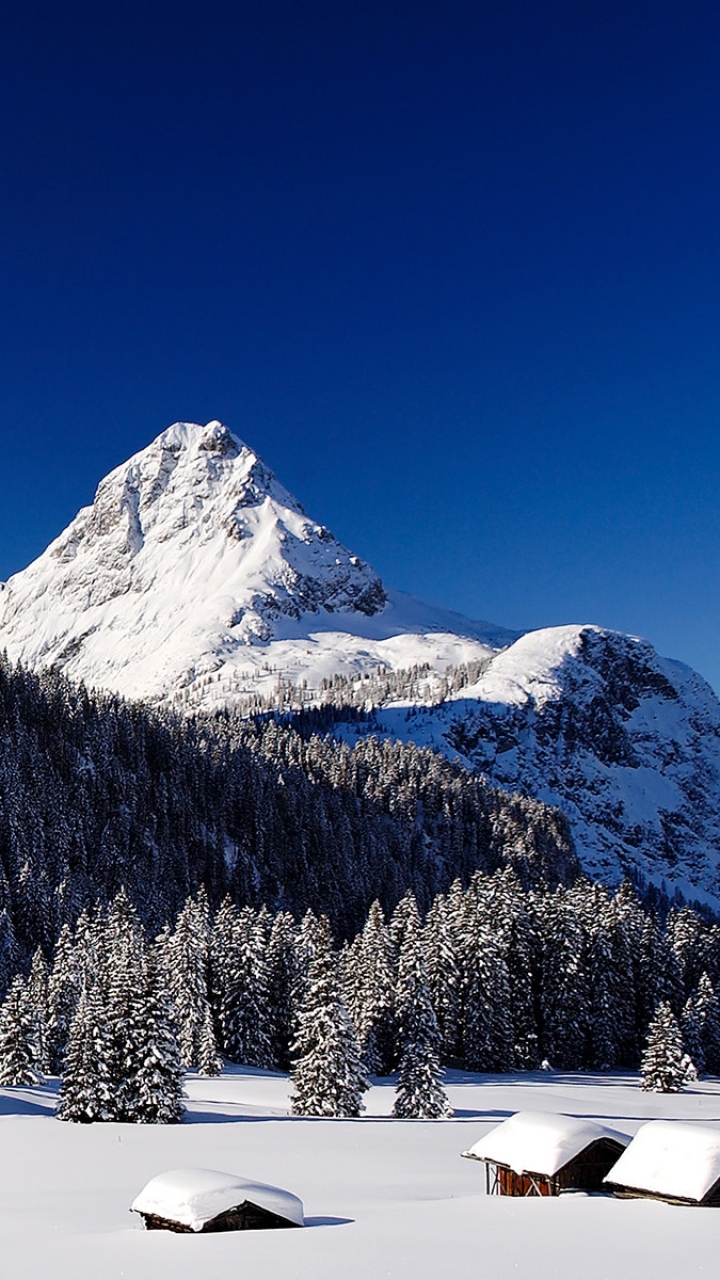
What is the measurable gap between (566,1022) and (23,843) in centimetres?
7327

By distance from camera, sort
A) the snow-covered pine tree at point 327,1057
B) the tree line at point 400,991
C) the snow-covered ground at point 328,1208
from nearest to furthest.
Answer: the snow-covered ground at point 328,1208 < the snow-covered pine tree at point 327,1057 < the tree line at point 400,991

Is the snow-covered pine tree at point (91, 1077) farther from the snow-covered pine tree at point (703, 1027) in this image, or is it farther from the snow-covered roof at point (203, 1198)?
the snow-covered pine tree at point (703, 1027)

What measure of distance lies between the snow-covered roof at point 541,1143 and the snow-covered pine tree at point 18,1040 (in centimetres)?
3829

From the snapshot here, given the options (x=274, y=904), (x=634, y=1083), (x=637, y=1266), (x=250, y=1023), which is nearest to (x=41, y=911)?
(x=274, y=904)

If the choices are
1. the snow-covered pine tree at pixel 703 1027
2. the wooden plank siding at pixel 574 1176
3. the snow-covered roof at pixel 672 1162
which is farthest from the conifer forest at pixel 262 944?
the snow-covered roof at pixel 672 1162

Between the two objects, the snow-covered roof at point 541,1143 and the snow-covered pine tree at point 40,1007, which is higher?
the snow-covered roof at point 541,1143

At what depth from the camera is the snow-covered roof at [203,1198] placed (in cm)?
2292

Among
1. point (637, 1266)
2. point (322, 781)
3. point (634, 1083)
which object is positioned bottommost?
point (634, 1083)

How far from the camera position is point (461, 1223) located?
75.6 ft

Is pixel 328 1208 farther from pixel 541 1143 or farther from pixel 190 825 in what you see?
pixel 190 825

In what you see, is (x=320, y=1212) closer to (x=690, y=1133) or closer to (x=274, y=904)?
(x=690, y=1133)

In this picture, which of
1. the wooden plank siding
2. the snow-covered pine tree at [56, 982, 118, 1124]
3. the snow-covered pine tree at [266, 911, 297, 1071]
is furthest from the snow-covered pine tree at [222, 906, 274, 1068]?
the wooden plank siding

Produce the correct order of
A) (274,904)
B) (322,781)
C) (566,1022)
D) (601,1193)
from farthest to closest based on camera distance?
(322,781) → (274,904) → (566,1022) → (601,1193)

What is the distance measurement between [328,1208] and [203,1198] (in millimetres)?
6319
